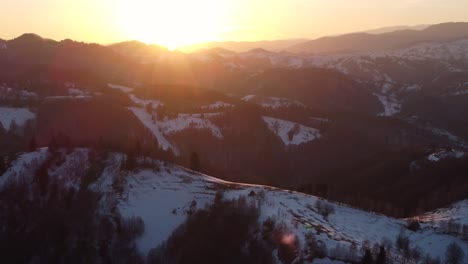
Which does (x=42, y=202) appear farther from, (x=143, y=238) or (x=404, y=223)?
(x=404, y=223)

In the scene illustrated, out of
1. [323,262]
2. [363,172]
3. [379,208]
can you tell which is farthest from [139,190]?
[363,172]

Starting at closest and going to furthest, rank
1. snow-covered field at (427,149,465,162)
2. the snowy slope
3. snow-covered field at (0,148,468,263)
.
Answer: snow-covered field at (0,148,468,263), the snowy slope, snow-covered field at (427,149,465,162)

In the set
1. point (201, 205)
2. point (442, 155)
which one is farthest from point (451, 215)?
point (442, 155)

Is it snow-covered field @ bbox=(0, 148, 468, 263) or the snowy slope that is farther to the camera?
the snowy slope

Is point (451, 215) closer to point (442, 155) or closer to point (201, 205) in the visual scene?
point (201, 205)

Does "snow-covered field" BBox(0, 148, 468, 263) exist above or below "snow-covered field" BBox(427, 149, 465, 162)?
above

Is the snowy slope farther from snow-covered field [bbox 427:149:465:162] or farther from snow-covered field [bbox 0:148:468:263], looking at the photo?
snow-covered field [bbox 427:149:465:162]

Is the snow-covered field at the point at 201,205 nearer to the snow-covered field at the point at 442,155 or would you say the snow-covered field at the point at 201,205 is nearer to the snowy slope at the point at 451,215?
the snowy slope at the point at 451,215

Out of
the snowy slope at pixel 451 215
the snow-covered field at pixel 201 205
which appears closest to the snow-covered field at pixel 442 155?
the snowy slope at pixel 451 215

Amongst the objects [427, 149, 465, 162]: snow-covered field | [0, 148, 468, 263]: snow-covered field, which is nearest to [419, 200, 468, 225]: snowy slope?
[0, 148, 468, 263]: snow-covered field

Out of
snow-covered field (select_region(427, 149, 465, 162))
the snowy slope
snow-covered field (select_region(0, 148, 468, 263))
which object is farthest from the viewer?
snow-covered field (select_region(427, 149, 465, 162))
